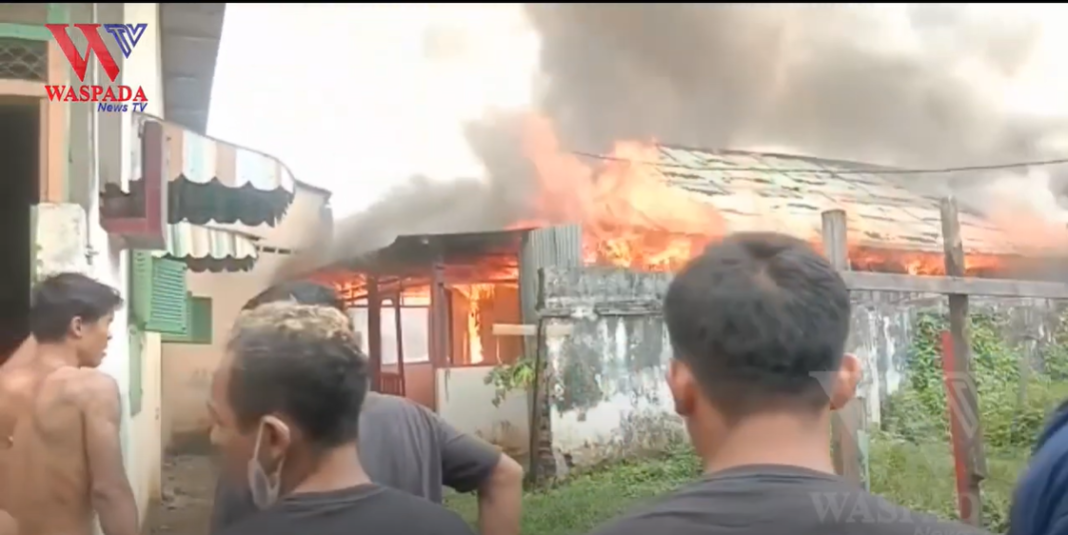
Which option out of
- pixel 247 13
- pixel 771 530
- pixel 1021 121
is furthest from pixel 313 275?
pixel 1021 121

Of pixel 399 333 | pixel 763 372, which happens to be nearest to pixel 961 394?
pixel 399 333

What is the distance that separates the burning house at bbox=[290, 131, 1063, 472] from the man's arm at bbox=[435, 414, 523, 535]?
129 millimetres

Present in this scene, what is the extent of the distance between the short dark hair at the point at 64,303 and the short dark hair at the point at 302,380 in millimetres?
541

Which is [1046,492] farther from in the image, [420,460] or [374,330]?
[374,330]

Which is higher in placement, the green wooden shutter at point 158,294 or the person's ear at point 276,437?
the green wooden shutter at point 158,294

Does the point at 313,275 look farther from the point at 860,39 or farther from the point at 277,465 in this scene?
the point at 860,39

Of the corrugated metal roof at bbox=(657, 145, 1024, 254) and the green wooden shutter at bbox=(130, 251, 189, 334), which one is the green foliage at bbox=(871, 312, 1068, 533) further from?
the green wooden shutter at bbox=(130, 251, 189, 334)

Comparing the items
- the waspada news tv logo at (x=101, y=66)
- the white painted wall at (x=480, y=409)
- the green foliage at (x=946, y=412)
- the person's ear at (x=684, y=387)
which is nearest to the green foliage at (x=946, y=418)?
the green foliage at (x=946, y=412)

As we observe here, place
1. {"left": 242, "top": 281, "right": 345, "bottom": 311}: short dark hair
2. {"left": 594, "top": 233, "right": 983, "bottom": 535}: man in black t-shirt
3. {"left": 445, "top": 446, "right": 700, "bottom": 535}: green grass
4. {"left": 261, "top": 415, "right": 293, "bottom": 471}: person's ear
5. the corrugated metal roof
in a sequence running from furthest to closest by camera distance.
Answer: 1. the corrugated metal roof
2. {"left": 445, "top": 446, "right": 700, "bottom": 535}: green grass
3. {"left": 242, "top": 281, "right": 345, "bottom": 311}: short dark hair
4. {"left": 261, "top": 415, "right": 293, "bottom": 471}: person's ear
5. {"left": 594, "top": 233, "right": 983, "bottom": 535}: man in black t-shirt

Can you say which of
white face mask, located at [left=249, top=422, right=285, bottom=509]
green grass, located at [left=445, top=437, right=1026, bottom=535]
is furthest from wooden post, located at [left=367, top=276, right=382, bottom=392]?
white face mask, located at [left=249, top=422, right=285, bottom=509]

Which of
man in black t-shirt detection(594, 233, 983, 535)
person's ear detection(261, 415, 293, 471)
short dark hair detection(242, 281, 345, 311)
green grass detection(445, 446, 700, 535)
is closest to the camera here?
man in black t-shirt detection(594, 233, 983, 535)

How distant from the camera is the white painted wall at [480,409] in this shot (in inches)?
70.3

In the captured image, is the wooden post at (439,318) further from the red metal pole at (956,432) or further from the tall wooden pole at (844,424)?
the red metal pole at (956,432)

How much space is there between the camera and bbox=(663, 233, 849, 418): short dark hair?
0.91 m
